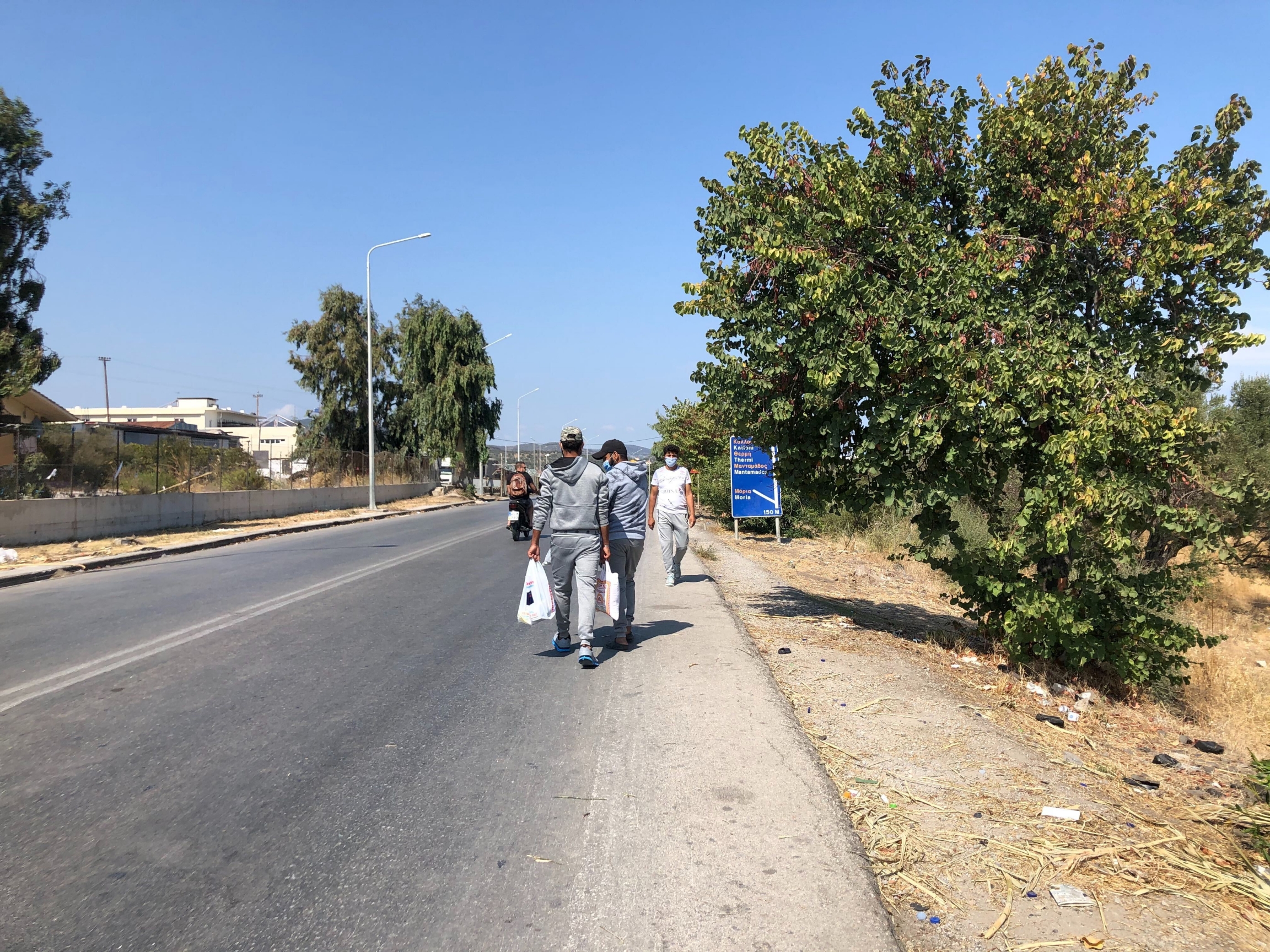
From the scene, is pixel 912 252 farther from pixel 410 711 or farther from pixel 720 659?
pixel 410 711

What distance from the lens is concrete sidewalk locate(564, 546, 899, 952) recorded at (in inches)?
119

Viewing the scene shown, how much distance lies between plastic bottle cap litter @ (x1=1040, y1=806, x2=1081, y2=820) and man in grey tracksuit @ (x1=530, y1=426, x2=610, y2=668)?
3.64 m

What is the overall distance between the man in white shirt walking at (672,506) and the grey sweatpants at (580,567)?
4297 mm

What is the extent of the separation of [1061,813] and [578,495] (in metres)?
4.13

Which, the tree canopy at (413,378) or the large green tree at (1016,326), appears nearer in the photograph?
the large green tree at (1016,326)

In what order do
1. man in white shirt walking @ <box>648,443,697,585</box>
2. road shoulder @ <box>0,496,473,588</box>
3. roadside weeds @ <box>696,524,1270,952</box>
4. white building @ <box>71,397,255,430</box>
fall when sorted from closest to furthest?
roadside weeds @ <box>696,524,1270,952</box> < man in white shirt walking @ <box>648,443,697,585</box> < road shoulder @ <box>0,496,473,588</box> < white building @ <box>71,397,255,430</box>

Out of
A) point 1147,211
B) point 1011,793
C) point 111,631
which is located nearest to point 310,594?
point 111,631

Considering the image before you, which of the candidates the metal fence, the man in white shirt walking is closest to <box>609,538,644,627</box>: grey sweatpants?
the man in white shirt walking

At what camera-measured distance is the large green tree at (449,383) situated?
52.0 meters

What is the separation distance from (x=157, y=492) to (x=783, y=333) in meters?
19.1

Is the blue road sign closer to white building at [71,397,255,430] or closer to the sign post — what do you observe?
the sign post

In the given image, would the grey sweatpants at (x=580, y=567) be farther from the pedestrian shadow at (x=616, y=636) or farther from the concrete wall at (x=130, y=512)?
the concrete wall at (x=130, y=512)

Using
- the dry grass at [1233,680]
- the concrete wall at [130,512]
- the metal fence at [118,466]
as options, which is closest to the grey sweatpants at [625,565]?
the dry grass at [1233,680]

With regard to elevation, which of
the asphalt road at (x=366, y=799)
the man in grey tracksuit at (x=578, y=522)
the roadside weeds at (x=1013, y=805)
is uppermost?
the man in grey tracksuit at (x=578, y=522)
